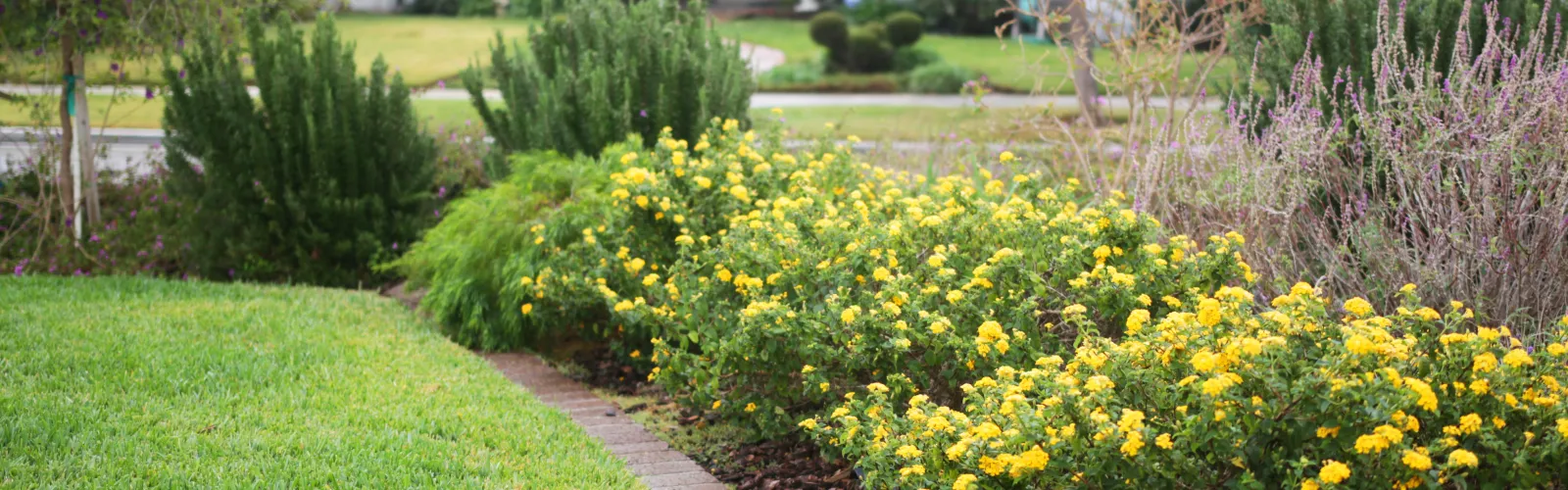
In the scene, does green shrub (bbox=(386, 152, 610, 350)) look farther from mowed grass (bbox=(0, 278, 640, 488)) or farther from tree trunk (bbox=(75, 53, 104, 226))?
tree trunk (bbox=(75, 53, 104, 226))

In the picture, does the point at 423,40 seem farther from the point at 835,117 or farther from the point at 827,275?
the point at 827,275

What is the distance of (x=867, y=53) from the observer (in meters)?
20.8

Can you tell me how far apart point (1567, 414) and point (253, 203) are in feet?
22.7

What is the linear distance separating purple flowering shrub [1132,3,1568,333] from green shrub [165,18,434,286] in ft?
15.4

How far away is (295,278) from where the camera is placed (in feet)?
24.8

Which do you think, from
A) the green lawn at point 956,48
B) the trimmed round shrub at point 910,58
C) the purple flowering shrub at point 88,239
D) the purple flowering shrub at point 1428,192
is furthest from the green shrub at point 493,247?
the trimmed round shrub at point 910,58

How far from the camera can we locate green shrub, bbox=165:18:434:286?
7.22 meters

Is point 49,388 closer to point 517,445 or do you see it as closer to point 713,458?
point 517,445

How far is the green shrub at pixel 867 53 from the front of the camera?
20547 millimetres

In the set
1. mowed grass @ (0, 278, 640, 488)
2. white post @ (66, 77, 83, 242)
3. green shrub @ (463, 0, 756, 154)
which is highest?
green shrub @ (463, 0, 756, 154)

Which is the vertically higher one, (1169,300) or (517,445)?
(1169,300)

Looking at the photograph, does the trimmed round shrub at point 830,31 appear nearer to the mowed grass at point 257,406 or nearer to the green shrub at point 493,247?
the green shrub at point 493,247

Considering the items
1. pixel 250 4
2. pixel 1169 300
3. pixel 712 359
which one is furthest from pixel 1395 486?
pixel 250 4

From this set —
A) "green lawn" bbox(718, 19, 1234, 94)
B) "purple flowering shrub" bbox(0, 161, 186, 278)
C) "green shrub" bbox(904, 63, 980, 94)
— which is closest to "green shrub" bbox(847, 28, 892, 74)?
"green lawn" bbox(718, 19, 1234, 94)
